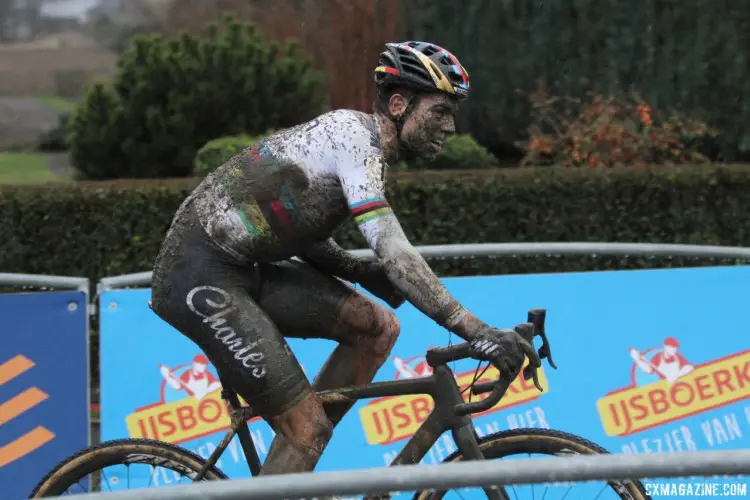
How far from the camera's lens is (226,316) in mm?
3662

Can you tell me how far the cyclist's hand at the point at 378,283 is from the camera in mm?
4125

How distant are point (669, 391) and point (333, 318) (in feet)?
6.30

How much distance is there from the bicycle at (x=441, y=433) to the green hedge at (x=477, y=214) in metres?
3.83

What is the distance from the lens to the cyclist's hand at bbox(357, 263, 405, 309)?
412 cm

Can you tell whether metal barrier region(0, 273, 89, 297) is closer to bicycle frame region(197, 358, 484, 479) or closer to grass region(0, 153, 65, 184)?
bicycle frame region(197, 358, 484, 479)

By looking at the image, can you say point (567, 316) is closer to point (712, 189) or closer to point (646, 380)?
point (646, 380)

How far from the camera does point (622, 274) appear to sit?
5195 mm

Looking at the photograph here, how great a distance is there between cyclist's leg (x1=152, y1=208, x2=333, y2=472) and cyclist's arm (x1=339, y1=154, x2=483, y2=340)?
1.71 feet

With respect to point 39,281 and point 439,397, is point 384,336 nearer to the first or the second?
point 439,397

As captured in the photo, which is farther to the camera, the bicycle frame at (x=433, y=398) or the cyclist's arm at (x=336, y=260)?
the cyclist's arm at (x=336, y=260)

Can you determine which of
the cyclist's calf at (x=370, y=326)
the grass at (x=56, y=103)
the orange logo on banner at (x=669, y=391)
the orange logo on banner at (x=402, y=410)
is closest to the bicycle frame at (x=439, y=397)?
the cyclist's calf at (x=370, y=326)

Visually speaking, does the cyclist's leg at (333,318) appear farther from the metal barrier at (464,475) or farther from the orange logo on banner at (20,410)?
the orange logo on banner at (20,410)

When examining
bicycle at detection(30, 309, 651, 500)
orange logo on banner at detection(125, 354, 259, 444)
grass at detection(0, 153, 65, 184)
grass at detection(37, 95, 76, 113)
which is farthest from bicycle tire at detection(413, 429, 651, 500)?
grass at detection(37, 95, 76, 113)

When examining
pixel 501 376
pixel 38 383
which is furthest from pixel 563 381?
pixel 38 383
